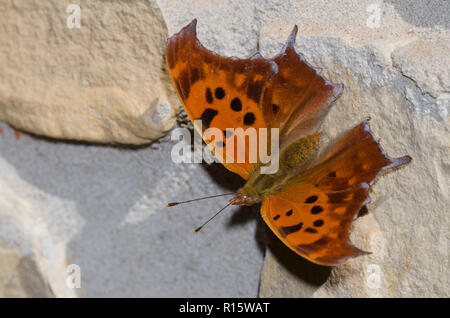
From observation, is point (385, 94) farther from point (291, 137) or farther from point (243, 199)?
point (243, 199)

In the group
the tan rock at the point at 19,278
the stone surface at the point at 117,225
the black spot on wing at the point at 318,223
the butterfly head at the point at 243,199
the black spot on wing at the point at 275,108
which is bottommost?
the tan rock at the point at 19,278

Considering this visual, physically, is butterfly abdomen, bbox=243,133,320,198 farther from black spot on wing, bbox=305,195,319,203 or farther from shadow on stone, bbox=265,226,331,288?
shadow on stone, bbox=265,226,331,288

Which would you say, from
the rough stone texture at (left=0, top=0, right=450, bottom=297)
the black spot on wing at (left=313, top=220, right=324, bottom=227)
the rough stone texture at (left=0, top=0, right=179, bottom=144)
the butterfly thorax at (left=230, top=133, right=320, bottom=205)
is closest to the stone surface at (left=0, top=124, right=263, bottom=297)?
the rough stone texture at (left=0, top=0, right=450, bottom=297)

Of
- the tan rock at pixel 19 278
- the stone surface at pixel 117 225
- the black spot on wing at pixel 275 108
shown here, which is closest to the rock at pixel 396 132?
the black spot on wing at pixel 275 108

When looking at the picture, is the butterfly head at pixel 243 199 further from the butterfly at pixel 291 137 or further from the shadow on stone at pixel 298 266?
the shadow on stone at pixel 298 266
